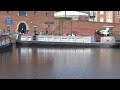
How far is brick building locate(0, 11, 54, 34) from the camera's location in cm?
2706

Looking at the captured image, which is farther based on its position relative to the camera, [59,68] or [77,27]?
[77,27]

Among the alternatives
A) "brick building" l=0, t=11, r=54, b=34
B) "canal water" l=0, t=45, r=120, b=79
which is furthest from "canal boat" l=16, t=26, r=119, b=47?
"canal water" l=0, t=45, r=120, b=79

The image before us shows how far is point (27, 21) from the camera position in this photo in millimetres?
28203

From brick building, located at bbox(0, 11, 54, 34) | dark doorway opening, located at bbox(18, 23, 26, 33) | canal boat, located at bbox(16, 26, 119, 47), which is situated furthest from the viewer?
dark doorway opening, located at bbox(18, 23, 26, 33)

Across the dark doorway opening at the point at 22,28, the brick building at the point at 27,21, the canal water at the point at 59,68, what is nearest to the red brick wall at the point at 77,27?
the brick building at the point at 27,21

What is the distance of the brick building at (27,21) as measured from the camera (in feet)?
88.8

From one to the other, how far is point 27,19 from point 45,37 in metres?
4.66

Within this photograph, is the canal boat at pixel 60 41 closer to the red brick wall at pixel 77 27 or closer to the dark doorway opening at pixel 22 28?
the dark doorway opening at pixel 22 28

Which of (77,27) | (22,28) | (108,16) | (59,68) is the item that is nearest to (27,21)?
(22,28)

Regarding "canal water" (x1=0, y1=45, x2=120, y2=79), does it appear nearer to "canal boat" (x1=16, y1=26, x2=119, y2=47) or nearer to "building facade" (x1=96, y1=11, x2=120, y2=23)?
"canal boat" (x1=16, y1=26, x2=119, y2=47)

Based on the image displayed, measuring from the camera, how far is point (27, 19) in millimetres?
A: 28297

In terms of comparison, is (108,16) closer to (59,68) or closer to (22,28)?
(22,28)

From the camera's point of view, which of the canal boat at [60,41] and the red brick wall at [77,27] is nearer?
the canal boat at [60,41]
